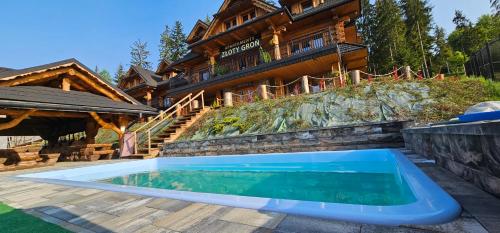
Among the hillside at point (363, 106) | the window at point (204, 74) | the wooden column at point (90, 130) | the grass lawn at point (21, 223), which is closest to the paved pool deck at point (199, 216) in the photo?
the grass lawn at point (21, 223)

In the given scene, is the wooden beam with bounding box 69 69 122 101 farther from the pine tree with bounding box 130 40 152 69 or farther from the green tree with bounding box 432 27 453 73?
the pine tree with bounding box 130 40 152 69

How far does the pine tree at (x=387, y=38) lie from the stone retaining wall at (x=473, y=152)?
33.1 meters

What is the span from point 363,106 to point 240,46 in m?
13.4

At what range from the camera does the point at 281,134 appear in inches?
309

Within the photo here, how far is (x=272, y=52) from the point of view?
1933 cm

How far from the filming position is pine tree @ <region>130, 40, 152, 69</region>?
51.7 m

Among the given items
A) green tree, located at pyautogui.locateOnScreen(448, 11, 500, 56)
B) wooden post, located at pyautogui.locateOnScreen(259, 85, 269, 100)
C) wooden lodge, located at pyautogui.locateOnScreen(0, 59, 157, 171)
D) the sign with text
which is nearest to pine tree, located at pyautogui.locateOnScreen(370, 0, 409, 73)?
green tree, located at pyautogui.locateOnScreen(448, 11, 500, 56)

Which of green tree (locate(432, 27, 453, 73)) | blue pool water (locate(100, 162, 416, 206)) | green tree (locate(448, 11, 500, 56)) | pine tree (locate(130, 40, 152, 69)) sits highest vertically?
pine tree (locate(130, 40, 152, 69))

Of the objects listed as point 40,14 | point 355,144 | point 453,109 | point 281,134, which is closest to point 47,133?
point 40,14

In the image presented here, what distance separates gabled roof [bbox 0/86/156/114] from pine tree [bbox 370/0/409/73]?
107 feet

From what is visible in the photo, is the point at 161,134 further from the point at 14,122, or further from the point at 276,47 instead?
the point at 276,47

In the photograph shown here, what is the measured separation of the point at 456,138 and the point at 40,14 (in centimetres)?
2009

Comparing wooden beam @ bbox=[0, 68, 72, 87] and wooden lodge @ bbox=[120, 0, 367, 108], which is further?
wooden lodge @ bbox=[120, 0, 367, 108]

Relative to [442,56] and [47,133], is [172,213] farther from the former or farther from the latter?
[442,56]
